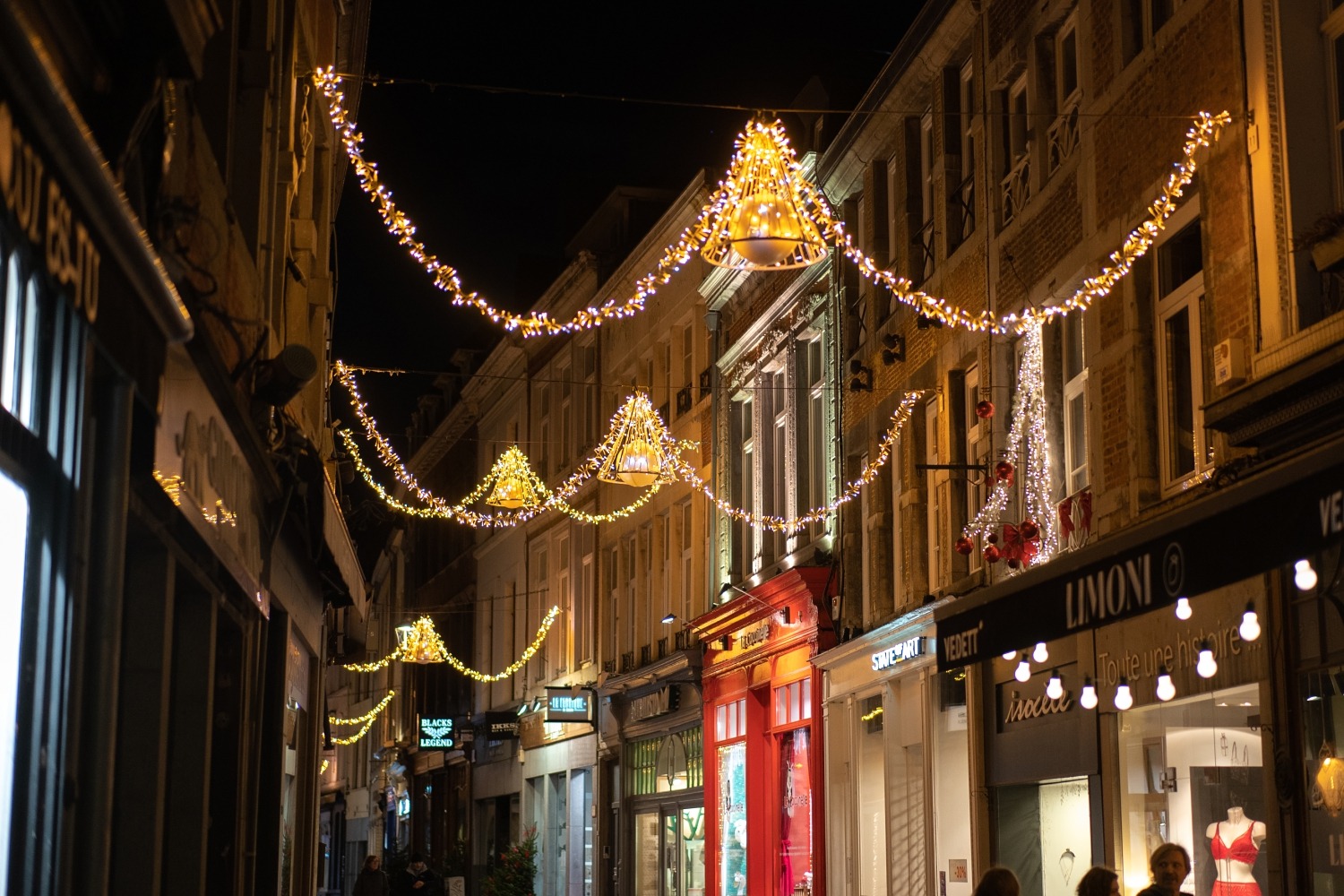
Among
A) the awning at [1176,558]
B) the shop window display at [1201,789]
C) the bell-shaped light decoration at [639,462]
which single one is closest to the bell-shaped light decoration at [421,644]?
the bell-shaped light decoration at [639,462]

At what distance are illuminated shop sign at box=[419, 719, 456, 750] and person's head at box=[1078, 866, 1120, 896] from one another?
1350 inches

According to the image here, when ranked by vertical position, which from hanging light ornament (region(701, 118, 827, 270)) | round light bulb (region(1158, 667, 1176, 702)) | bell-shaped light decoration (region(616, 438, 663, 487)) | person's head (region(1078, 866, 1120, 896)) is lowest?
person's head (region(1078, 866, 1120, 896))

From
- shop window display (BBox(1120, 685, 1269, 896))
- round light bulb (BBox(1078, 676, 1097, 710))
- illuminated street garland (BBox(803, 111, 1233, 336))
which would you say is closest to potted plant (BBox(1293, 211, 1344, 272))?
illuminated street garland (BBox(803, 111, 1233, 336))

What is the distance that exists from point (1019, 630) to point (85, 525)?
731cm

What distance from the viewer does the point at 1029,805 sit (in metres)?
17.0

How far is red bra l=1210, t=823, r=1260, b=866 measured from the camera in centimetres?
1245

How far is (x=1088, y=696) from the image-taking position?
14617 millimetres

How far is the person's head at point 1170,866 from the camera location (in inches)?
426

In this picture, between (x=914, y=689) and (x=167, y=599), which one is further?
(x=914, y=689)

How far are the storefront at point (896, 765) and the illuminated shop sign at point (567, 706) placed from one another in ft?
38.6

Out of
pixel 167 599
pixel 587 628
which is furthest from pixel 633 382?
pixel 167 599

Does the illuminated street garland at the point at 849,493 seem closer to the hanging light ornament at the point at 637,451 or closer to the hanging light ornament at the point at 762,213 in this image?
the hanging light ornament at the point at 637,451

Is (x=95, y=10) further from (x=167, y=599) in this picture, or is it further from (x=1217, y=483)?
(x=1217, y=483)

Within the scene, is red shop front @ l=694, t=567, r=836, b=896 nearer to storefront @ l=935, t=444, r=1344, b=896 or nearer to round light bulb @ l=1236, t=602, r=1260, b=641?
storefront @ l=935, t=444, r=1344, b=896
